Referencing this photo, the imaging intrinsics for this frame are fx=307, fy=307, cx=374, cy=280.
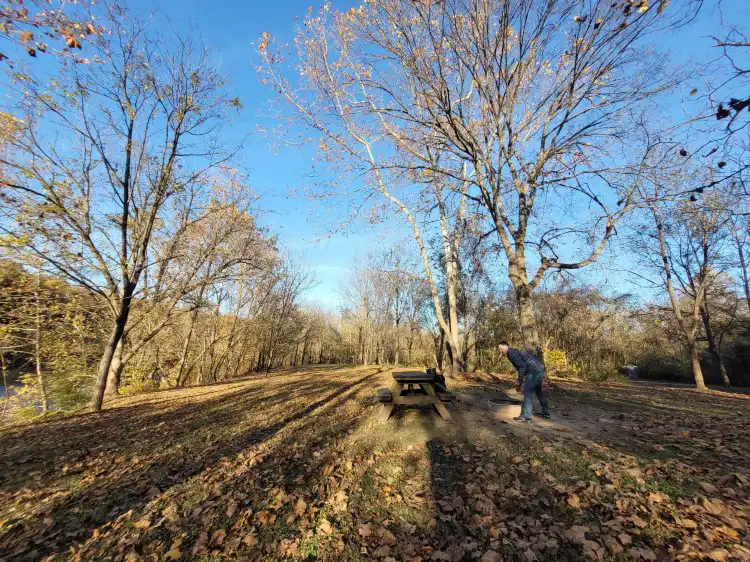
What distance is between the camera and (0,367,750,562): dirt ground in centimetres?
280

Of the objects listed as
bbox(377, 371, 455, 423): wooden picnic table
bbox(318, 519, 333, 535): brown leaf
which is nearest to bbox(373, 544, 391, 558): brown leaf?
bbox(318, 519, 333, 535): brown leaf

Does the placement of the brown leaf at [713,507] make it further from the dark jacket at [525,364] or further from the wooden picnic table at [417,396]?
the wooden picnic table at [417,396]

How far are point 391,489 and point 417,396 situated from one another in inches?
91.2

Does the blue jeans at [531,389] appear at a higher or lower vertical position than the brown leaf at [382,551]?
higher

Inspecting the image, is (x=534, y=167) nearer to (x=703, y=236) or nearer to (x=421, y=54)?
(x=421, y=54)

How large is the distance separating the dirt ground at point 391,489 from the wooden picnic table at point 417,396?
22 cm

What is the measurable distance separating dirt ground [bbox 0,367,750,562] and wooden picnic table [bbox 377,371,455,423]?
0.73ft

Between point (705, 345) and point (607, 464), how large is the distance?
33991 mm

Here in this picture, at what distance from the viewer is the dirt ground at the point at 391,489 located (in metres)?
2.80

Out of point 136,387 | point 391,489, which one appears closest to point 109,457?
point 391,489

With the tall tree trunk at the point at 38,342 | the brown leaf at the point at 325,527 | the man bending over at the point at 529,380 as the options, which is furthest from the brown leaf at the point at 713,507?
the tall tree trunk at the point at 38,342

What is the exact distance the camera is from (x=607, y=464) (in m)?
3.84

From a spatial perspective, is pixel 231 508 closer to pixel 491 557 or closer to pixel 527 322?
pixel 491 557

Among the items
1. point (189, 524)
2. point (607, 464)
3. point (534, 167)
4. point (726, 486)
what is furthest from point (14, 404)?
point (534, 167)
